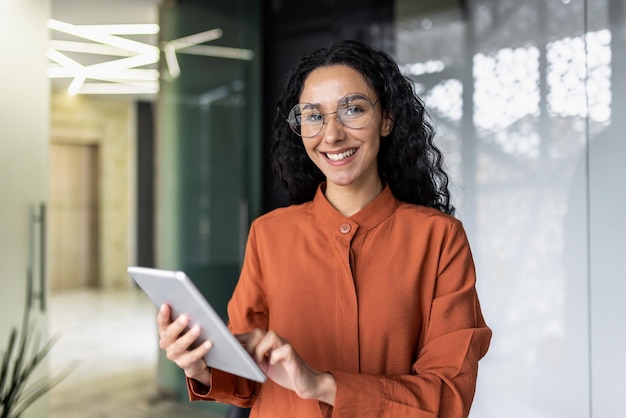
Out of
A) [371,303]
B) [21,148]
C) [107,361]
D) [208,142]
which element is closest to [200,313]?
[371,303]

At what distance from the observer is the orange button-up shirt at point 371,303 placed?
108cm

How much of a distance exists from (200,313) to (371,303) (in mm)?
351

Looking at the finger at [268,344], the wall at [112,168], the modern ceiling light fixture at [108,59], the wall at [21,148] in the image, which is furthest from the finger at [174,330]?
the wall at [112,168]

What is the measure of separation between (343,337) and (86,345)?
17.9 ft

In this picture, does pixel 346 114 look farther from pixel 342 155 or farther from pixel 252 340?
pixel 252 340

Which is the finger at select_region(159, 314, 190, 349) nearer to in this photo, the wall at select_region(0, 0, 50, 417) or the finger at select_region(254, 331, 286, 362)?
the finger at select_region(254, 331, 286, 362)

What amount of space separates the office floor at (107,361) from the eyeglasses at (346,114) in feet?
10.8

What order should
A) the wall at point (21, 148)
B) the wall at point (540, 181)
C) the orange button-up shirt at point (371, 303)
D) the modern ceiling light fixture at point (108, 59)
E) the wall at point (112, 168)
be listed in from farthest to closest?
the wall at point (112, 168) < the modern ceiling light fixture at point (108, 59) < the wall at point (21, 148) < the wall at point (540, 181) < the orange button-up shirt at point (371, 303)

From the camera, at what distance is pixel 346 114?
1.15 m

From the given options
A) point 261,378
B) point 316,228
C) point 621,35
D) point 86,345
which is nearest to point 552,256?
point 621,35

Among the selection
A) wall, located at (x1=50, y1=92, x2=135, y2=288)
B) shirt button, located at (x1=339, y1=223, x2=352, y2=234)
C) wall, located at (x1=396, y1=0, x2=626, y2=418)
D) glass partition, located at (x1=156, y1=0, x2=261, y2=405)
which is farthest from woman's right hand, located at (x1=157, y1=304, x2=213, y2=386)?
wall, located at (x1=50, y1=92, x2=135, y2=288)

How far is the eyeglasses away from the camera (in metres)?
1.15

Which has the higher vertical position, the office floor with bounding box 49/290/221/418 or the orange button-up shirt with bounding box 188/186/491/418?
the orange button-up shirt with bounding box 188/186/491/418

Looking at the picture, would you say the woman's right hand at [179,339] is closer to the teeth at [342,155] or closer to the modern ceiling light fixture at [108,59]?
the teeth at [342,155]
